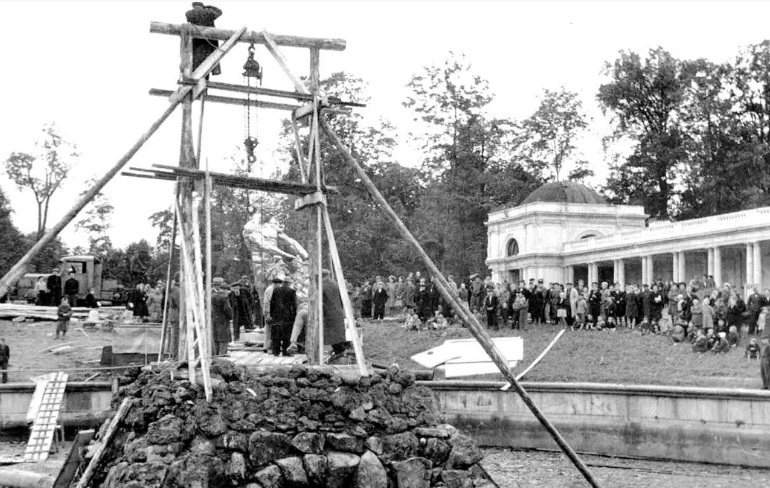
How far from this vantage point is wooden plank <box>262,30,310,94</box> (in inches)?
556

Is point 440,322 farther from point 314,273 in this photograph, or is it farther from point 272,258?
point 314,273

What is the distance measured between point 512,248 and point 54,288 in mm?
35135

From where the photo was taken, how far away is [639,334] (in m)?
31.2

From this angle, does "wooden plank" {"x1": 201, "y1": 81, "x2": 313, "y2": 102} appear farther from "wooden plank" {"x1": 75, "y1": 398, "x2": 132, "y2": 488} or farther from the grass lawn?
the grass lawn

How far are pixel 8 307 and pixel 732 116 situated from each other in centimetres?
5061

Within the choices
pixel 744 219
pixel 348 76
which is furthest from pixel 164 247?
pixel 744 219

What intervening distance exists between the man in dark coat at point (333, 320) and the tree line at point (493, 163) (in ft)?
119

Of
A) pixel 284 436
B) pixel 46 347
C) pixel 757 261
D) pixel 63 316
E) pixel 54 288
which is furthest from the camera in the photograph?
pixel 757 261

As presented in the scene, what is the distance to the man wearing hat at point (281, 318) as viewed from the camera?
1677 centimetres

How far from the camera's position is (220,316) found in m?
19.2

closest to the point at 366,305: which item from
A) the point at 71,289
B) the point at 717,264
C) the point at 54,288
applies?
the point at 71,289

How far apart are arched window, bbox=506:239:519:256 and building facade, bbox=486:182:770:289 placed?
0.07 metres

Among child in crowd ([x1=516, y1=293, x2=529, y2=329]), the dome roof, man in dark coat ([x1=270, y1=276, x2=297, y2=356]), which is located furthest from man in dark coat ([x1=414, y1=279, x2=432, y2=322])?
the dome roof

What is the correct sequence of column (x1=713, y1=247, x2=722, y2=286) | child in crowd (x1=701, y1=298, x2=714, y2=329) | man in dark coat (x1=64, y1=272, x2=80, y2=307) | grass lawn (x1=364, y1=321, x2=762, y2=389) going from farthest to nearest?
column (x1=713, y1=247, x2=722, y2=286) → man in dark coat (x1=64, y1=272, x2=80, y2=307) → child in crowd (x1=701, y1=298, x2=714, y2=329) → grass lawn (x1=364, y1=321, x2=762, y2=389)
